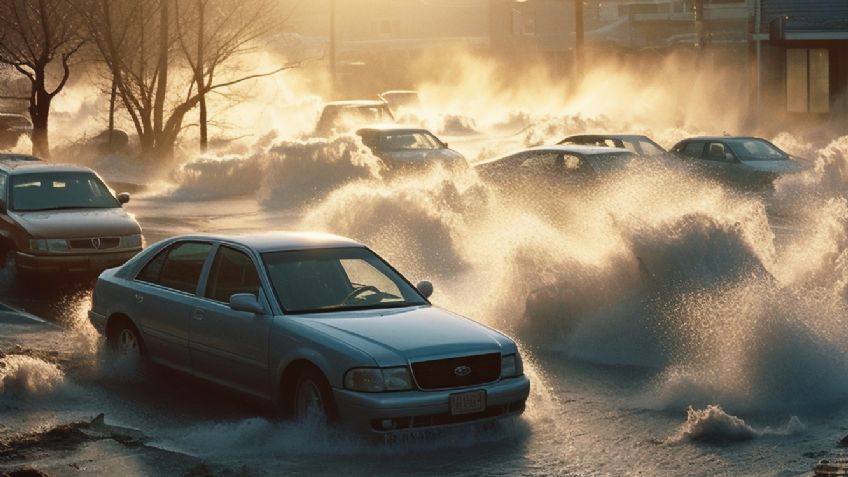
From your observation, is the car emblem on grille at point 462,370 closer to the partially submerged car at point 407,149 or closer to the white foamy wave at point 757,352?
the white foamy wave at point 757,352

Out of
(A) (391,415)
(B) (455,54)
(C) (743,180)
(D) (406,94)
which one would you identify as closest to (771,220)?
(C) (743,180)

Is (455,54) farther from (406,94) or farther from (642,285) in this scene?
(642,285)

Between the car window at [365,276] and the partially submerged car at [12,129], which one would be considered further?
the partially submerged car at [12,129]

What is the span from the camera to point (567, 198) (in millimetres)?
23812

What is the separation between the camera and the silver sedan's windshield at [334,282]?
1080cm

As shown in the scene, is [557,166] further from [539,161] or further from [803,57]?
[803,57]

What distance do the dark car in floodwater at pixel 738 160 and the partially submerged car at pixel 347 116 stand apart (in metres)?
12.9

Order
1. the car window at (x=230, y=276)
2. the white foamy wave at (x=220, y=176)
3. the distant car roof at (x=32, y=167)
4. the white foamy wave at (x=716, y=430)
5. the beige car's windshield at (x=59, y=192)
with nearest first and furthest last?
1. the white foamy wave at (x=716, y=430)
2. the car window at (x=230, y=276)
3. the beige car's windshield at (x=59, y=192)
4. the distant car roof at (x=32, y=167)
5. the white foamy wave at (x=220, y=176)

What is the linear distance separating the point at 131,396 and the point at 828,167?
19.9 meters

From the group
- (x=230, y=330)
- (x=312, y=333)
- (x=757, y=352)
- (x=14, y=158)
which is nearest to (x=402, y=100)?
(x=14, y=158)

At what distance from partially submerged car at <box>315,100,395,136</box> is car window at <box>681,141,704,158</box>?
12.8 metres

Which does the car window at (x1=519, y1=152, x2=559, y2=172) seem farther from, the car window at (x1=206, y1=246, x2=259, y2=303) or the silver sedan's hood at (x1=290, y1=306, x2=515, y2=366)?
the silver sedan's hood at (x1=290, y1=306, x2=515, y2=366)

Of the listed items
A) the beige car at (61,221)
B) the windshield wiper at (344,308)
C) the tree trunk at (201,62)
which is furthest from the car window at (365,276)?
the tree trunk at (201,62)

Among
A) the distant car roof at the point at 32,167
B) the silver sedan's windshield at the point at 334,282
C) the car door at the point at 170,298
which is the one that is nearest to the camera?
the silver sedan's windshield at the point at 334,282
